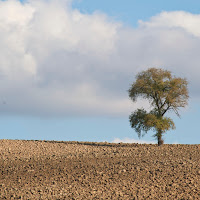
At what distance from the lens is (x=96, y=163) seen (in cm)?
2555

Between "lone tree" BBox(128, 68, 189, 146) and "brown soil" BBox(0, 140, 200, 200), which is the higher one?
"lone tree" BBox(128, 68, 189, 146)

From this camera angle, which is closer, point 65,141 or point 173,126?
point 173,126

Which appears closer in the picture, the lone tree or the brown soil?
the brown soil

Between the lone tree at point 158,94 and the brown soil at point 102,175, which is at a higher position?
the lone tree at point 158,94

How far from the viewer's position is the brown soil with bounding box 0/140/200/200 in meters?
19.1

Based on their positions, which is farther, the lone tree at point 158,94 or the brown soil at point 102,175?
the lone tree at point 158,94

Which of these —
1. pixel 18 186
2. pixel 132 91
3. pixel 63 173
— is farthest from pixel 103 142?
pixel 18 186

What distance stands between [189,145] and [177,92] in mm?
5627

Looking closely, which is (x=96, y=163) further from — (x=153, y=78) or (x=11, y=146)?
(x=153, y=78)

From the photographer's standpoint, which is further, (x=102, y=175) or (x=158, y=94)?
(x=158, y=94)

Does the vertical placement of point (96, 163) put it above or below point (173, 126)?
below

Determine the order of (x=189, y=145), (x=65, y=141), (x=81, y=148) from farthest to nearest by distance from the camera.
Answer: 1. (x=65, y=141)
2. (x=189, y=145)
3. (x=81, y=148)

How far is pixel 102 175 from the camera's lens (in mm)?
22219

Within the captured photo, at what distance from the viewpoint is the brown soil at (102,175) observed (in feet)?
62.5
